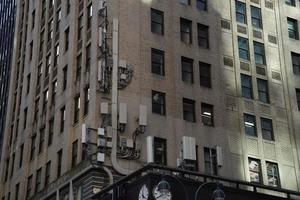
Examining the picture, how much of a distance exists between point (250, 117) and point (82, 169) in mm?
14183

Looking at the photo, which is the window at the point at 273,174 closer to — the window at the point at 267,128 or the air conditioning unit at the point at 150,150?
the window at the point at 267,128

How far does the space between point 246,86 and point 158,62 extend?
7862 millimetres

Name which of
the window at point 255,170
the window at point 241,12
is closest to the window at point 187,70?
the window at point 241,12

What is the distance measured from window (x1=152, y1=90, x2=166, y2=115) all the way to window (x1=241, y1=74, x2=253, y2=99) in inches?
292

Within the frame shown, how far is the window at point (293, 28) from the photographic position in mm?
53844

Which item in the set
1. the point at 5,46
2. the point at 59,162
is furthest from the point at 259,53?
the point at 5,46

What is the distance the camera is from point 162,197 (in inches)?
1006

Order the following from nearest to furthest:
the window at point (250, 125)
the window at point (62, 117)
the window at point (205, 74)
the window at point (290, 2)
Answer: the window at point (62, 117) → the window at point (205, 74) → the window at point (250, 125) → the window at point (290, 2)

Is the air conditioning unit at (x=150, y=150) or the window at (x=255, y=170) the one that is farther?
the window at (x=255, y=170)

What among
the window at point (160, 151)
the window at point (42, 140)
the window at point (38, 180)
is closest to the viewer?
the window at point (160, 151)

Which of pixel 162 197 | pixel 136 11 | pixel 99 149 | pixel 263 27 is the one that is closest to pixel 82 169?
pixel 99 149

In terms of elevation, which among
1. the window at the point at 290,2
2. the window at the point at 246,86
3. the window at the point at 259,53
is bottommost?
the window at the point at 246,86

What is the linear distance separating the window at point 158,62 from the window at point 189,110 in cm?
269

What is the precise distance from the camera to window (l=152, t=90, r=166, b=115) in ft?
143
